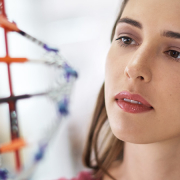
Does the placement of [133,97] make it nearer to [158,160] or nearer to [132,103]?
[132,103]

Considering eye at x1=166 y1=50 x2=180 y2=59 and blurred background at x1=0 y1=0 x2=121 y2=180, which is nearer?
eye at x1=166 y1=50 x2=180 y2=59

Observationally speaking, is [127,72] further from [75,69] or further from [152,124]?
[75,69]

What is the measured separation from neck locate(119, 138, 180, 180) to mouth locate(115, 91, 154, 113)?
0.53 ft

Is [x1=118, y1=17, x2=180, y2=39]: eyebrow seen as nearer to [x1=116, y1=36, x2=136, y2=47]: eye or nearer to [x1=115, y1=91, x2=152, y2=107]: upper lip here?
[x1=116, y1=36, x2=136, y2=47]: eye

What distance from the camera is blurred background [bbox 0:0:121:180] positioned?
2.32ft

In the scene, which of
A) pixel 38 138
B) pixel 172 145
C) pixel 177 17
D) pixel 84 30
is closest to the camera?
pixel 177 17

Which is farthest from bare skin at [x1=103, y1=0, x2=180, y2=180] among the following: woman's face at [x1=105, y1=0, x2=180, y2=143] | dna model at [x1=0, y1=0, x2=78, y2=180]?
dna model at [x1=0, y1=0, x2=78, y2=180]

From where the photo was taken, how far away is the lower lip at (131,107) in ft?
1.93

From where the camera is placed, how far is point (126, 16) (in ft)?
2.13

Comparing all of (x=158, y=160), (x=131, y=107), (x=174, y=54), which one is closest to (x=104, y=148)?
(x=158, y=160)

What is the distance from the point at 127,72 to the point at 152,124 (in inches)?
5.6

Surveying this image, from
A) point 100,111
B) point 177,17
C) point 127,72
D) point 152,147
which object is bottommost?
point 152,147

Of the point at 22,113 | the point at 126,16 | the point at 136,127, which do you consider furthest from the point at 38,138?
the point at 126,16

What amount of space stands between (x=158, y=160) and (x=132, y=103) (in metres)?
0.23
